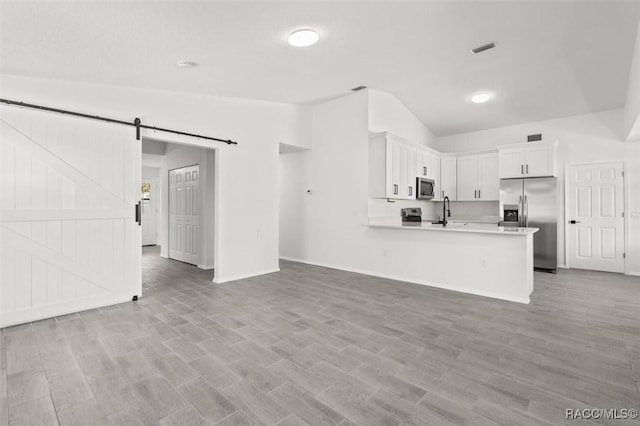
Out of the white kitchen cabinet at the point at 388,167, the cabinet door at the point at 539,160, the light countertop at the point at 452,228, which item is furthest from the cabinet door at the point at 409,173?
the cabinet door at the point at 539,160

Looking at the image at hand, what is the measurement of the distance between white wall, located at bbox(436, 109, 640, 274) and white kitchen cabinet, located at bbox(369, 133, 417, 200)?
9.33ft

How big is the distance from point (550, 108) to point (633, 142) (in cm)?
157

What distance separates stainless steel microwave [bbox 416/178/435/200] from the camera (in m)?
6.27

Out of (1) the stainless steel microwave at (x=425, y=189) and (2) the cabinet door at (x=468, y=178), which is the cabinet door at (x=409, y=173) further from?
(2) the cabinet door at (x=468, y=178)

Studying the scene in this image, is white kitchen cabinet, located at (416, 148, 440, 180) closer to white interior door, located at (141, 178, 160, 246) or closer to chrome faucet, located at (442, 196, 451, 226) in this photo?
chrome faucet, located at (442, 196, 451, 226)

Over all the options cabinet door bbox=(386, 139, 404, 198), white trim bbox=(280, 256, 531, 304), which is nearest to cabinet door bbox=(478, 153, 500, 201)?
cabinet door bbox=(386, 139, 404, 198)

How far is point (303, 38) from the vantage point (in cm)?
320

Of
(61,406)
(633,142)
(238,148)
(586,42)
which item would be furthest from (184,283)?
(633,142)

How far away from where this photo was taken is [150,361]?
7.89 feet

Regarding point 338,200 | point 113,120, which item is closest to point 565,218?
point 338,200

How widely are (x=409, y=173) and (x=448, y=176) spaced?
171cm

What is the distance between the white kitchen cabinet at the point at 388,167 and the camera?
213 inches

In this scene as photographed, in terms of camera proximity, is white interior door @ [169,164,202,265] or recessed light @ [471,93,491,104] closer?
recessed light @ [471,93,491,104]

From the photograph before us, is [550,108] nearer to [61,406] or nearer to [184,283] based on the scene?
[184,283]
